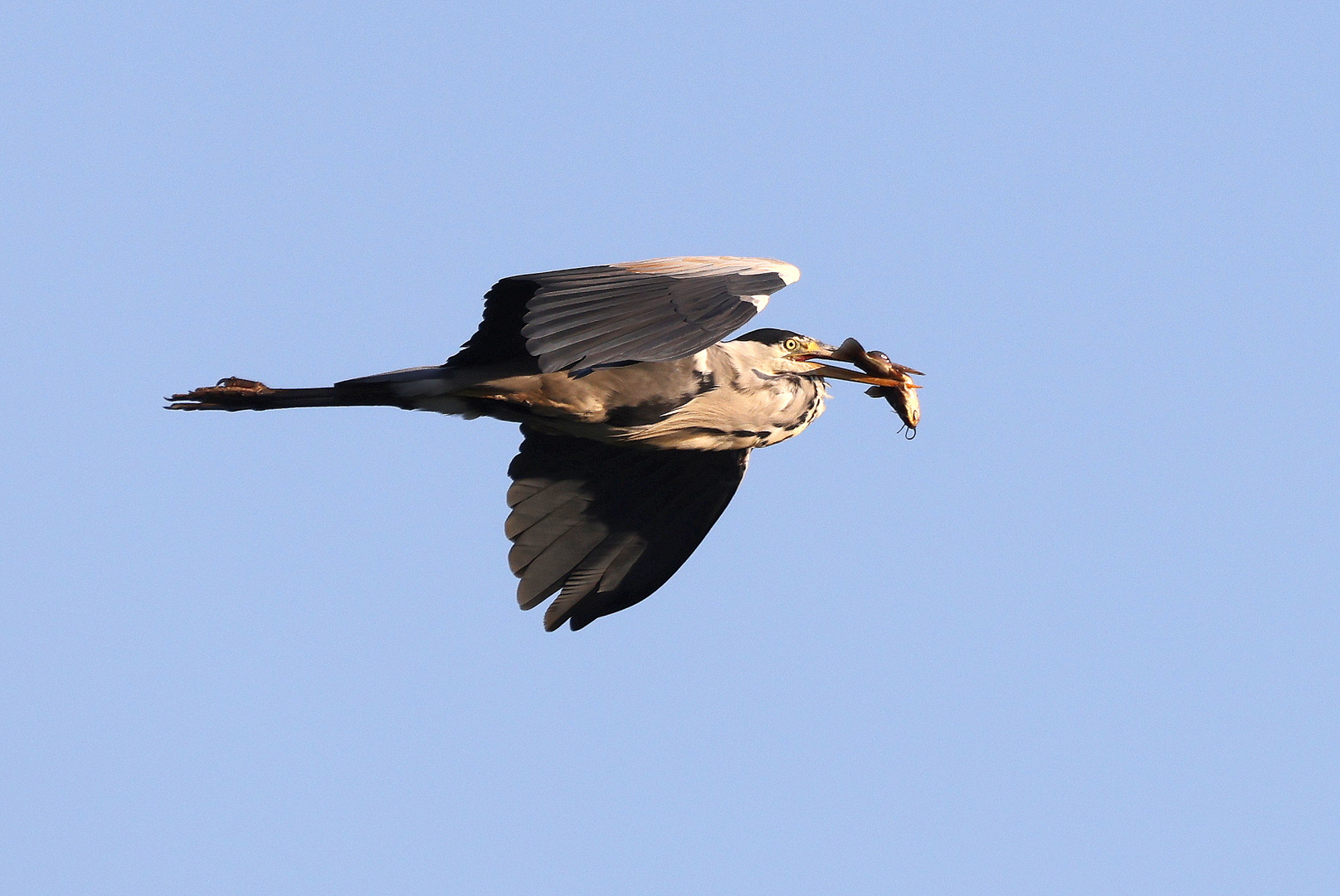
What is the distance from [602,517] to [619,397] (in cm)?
165

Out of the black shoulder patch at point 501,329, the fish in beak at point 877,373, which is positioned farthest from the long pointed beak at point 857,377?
the black shoulder patch at point 501,329

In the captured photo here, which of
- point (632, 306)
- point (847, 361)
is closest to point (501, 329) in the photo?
point (632, 306)

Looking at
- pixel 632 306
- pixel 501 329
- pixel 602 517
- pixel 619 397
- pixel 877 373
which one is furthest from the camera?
pixel 602 517

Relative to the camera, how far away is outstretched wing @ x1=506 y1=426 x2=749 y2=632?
9492mm

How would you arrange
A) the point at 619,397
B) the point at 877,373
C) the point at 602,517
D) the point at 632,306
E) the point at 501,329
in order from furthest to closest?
the point at 602,517 → the point at 877,373 → the point at 619,397 → the point at 501,329 → the point at 632,306

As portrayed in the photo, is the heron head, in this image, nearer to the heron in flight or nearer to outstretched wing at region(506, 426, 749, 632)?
the heron in flight

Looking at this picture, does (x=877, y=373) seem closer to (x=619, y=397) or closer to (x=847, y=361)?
(x=847, y=361)

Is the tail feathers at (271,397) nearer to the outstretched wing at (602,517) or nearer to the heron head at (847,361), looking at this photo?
the outstretched wing at (602,517)

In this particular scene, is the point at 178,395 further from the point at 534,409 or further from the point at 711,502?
the point at 711,502

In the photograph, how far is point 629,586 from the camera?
379 inches

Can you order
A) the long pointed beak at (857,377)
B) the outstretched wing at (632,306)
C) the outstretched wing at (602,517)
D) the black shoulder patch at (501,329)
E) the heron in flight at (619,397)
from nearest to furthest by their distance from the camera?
1. the outstretched wing at (632,306)
2. the heron in flight at (619,397)
3. the black shoulder patch at (501,329)
4. the long pointed beak at (857,377)
5. the outstretched wing at (602,517)

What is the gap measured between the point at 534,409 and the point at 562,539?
1.57 metres

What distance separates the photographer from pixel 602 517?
9.62 meters

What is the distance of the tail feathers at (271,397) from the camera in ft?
26.5
